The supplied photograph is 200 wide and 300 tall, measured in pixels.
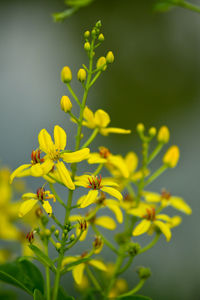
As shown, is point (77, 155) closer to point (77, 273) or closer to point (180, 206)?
point (77, 273)

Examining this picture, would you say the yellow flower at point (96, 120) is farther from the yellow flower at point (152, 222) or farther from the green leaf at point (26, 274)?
the green leaf at point (26, 274)

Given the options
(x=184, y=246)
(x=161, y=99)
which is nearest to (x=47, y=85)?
(x=161, y=99)

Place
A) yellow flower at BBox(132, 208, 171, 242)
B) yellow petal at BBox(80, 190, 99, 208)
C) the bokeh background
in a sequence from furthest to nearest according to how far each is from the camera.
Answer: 1. the bokeh background
2. yellow flower at BBox(132, 208, 171, 242)
3. yellow petal at BBox(80, 190, 99, 208)

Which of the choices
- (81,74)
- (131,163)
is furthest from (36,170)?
(131,163)

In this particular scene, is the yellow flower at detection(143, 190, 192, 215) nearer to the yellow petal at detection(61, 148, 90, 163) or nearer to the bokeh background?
the yellow petal at detection(61, 148, 90, 163)

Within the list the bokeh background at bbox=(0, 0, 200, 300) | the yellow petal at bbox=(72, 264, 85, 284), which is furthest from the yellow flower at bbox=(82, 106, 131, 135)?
the bokeh background at bbox=(0, 0, 200, 300)

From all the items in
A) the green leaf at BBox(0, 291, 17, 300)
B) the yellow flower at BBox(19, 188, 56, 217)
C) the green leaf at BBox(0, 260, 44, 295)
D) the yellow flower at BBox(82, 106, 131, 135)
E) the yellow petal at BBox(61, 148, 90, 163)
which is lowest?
the green leaf at BBox(0, 291, 17, 300)

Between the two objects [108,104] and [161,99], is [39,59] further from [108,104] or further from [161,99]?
[161,99]
